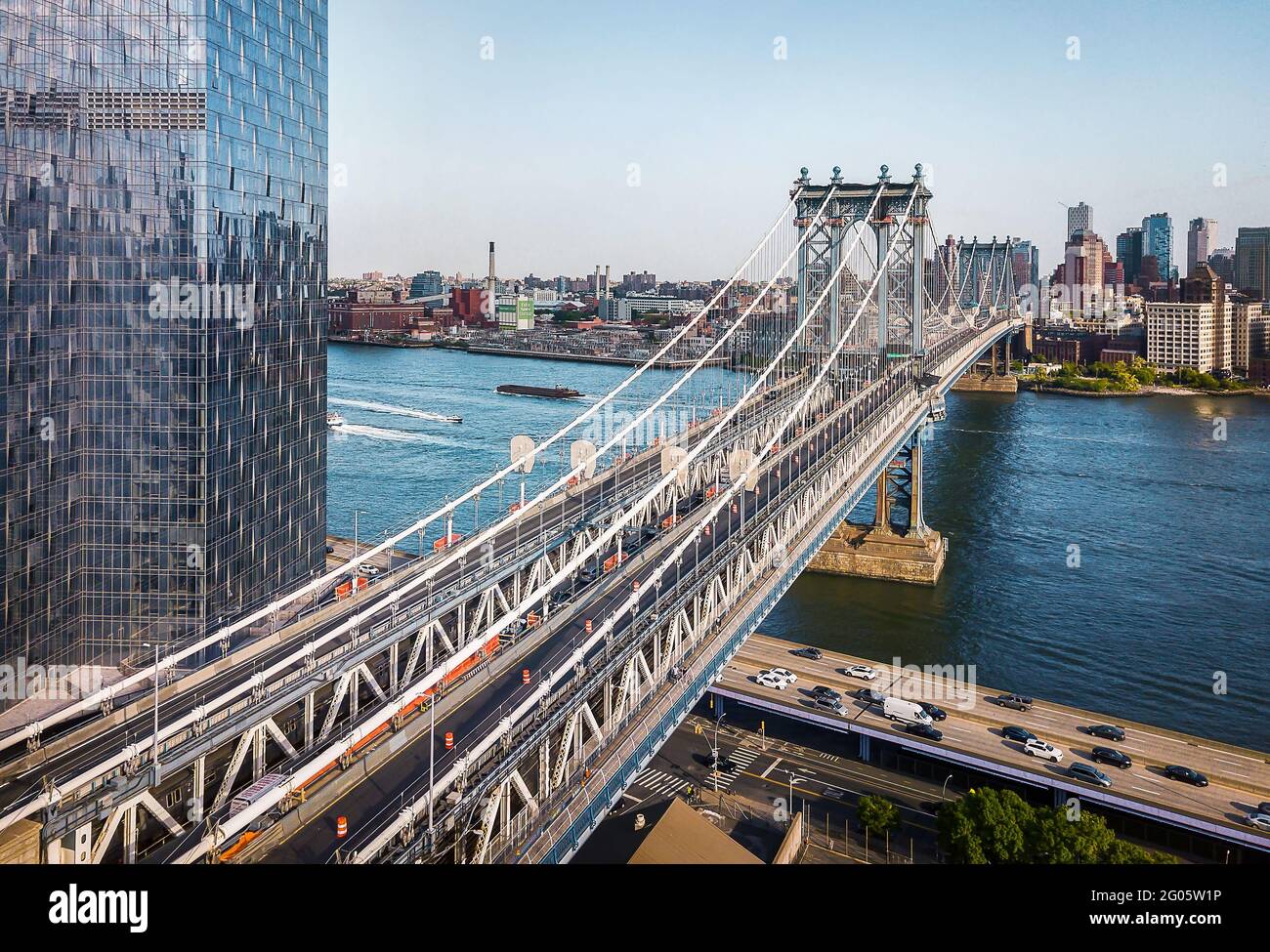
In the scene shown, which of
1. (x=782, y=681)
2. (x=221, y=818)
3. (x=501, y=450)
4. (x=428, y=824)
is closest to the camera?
(x=428, y=824)

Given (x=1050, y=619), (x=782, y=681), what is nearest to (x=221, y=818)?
(x=782, y=681)

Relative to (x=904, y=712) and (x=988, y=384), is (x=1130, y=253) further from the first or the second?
(x=904, y=712)

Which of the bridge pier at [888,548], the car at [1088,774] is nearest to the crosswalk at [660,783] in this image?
the car at [1088,774]

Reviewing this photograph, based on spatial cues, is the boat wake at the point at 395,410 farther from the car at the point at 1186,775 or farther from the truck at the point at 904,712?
the car at the point at 1186,775

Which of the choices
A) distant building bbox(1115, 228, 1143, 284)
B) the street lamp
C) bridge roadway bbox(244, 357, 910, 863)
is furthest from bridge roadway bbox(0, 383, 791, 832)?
distant building bbox(1115, 228, 1143, 284)

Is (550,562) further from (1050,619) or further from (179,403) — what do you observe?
(1050,619)
